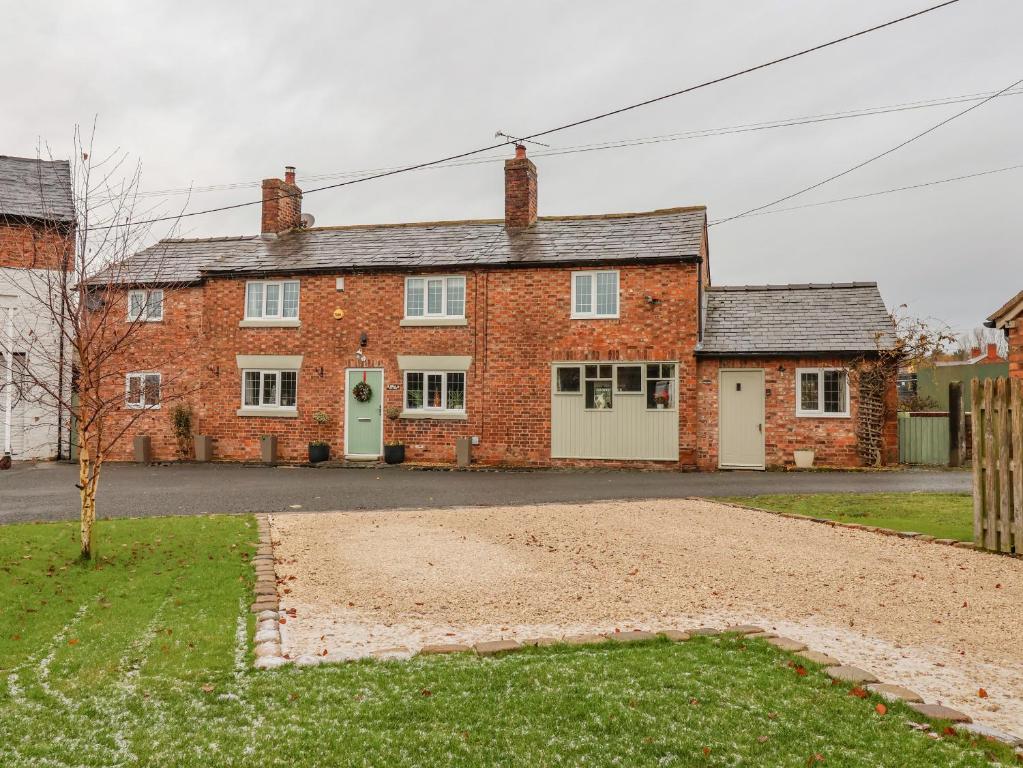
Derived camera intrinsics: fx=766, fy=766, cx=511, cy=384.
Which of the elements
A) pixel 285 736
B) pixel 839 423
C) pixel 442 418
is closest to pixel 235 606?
pixel 285 736

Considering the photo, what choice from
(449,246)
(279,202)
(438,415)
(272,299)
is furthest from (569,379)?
(279,202)

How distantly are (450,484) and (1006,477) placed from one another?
10.5m

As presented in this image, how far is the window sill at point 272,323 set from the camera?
2247cm

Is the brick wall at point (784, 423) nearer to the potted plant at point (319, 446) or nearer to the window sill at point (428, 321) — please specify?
the window sill at point (428, 321)

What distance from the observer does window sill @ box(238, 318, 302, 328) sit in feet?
73.7

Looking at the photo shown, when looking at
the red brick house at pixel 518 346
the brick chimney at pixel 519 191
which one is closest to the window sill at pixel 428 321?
the red brick house at pixel 518 346

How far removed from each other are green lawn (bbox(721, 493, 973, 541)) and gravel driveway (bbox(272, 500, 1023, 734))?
0.93 meters

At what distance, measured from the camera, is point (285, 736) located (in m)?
3.95

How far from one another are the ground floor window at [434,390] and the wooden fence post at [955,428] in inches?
508

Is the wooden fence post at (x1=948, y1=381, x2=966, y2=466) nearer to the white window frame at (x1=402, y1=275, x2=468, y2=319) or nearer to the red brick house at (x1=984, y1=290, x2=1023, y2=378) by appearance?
the red brick house at (x1=984, y1=290, x2=1023, y2=378)

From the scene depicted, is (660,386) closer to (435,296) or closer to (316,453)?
(435,296)

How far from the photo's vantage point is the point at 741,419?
65.1 ft

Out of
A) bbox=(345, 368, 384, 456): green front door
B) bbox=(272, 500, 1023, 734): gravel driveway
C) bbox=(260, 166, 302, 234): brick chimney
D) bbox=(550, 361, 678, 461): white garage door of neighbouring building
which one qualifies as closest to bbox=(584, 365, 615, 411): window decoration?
bbox=(550, 361, 678, 461): white garage door of neighbouring building

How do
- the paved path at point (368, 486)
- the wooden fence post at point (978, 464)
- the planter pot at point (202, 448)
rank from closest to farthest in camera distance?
1. the wooden fence post at point (978, 464)
2. the paved path at point (368, 486)
3. the planter pot at point (202, 448)
